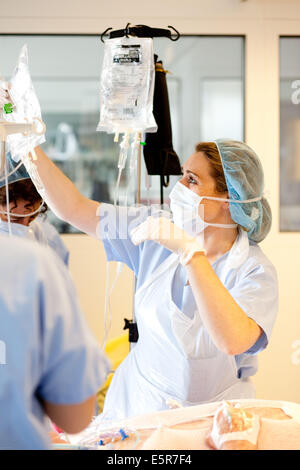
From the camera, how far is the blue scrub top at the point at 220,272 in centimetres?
149

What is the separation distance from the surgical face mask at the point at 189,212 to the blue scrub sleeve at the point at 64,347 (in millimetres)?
1023

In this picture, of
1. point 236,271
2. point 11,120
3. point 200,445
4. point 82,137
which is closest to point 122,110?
point 11,120

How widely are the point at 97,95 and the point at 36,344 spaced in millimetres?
2686

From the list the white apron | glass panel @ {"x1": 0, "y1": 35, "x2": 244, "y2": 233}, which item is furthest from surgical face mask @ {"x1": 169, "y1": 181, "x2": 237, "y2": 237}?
glass panel @ {"x1": 0, "y1": 35, "x2": 244, "y2": 233}

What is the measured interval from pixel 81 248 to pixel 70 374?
251 centimetres

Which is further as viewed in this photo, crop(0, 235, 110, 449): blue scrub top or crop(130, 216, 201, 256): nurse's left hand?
crop(130, 216, 201, 256): nurse's left hand

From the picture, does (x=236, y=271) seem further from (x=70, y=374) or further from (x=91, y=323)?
(x=91, y=323)

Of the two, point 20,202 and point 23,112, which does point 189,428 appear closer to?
point 23,112

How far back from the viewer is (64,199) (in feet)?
5.40

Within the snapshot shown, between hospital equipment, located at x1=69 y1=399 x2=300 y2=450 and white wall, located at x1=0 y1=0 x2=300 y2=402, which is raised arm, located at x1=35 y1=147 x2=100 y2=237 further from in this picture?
white wall, located at x1=0 y1=0 x2=300 y2=402

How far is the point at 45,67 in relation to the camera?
10.2ft

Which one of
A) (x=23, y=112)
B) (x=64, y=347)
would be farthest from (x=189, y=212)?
(x=64, y=347)

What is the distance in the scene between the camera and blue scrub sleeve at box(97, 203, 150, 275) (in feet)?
5.59

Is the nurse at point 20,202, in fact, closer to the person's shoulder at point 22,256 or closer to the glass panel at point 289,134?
the person's shoulder at point 22,256
